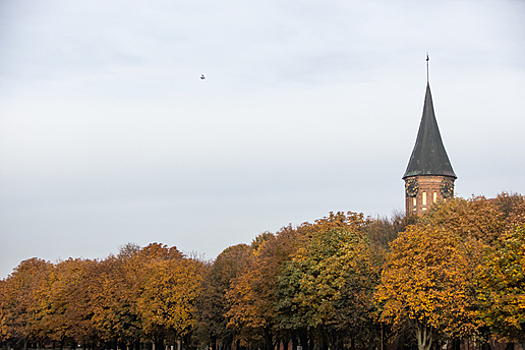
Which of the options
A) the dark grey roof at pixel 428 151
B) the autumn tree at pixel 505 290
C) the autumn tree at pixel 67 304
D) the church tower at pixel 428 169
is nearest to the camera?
the autumn tree at pixel 505 290

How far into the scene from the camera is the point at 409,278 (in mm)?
49438

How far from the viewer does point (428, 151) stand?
482 ft

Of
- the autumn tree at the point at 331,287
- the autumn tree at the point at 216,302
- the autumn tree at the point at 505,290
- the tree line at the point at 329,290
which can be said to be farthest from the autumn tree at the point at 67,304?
the autumn tree at the point at 505,290

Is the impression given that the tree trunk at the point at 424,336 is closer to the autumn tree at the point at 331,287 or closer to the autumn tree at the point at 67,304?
the autumn tree at the point at 331,287

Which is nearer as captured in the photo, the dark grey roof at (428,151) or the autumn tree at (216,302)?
the autumn tree at (216,302)

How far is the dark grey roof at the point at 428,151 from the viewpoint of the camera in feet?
480

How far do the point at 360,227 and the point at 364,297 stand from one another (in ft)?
39.6

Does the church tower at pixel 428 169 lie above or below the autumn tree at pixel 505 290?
above

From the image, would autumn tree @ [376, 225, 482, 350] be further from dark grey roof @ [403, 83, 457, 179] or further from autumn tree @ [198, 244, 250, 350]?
dark grey roof @ [403, 83, 457, 179]

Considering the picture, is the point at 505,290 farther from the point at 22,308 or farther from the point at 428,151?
the point at 428,151

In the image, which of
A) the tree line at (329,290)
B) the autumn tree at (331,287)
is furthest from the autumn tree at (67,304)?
the autumn tree at (331,287)

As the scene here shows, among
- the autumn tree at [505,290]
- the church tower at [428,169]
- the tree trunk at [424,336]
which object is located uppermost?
the church tower at [428,169]

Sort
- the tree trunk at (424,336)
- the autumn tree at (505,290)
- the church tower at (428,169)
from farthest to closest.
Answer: the church tower at (428,169) < the tree trunk at (424,336) < the autumn tree at (505,290)

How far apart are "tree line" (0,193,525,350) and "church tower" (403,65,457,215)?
6779 centimetres
